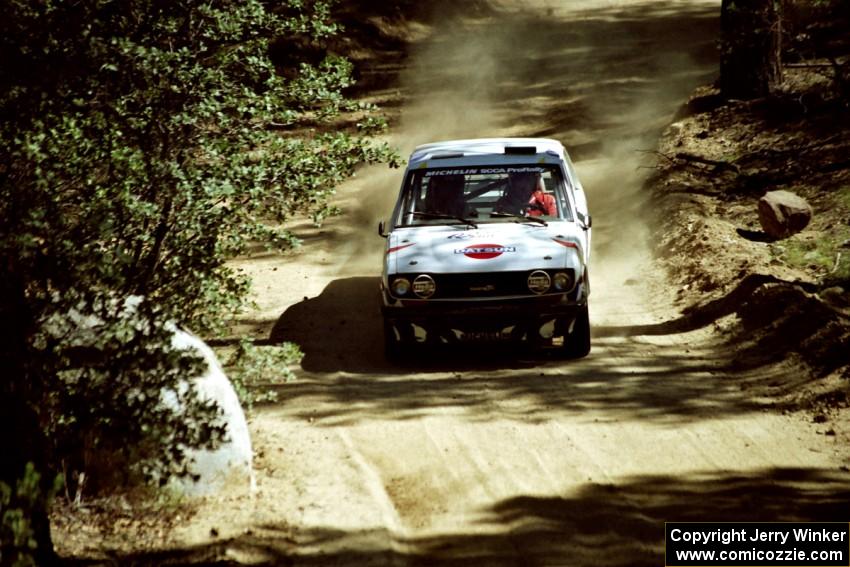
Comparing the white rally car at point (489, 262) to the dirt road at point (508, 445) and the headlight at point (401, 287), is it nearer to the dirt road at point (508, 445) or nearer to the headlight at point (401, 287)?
the headlight at point (401, 287)

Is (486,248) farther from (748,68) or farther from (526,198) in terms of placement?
(748,68)

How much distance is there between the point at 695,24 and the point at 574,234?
19.4m

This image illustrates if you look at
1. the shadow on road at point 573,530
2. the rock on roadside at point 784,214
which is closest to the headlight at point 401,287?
the shadow on road at point 573,530

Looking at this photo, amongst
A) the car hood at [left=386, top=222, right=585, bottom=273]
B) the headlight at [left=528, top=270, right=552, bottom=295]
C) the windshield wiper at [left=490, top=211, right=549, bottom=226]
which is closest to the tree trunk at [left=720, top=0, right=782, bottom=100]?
the windshield wiper at [left=490, top=211, right=549, bottom=226]

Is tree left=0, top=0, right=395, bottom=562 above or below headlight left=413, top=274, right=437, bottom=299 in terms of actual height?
above

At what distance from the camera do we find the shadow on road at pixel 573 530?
18.7ft

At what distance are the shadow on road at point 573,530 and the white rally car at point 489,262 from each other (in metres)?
2.67

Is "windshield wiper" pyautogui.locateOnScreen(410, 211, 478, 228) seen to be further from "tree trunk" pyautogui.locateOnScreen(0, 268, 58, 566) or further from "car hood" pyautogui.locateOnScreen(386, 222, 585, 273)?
"tree trunk" pyautogui.locateOnScreen(0, 268, 58, 566)

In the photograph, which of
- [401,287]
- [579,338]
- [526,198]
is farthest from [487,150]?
[579,338]

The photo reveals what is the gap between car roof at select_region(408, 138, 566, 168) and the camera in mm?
10508

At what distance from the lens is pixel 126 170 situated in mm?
6363

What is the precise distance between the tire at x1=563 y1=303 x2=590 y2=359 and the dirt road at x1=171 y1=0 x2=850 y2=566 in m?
0.19

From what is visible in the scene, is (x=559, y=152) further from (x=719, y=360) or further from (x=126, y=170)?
(x=126, y=170)

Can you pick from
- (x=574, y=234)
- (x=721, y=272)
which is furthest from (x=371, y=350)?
(x=721, y=272)
